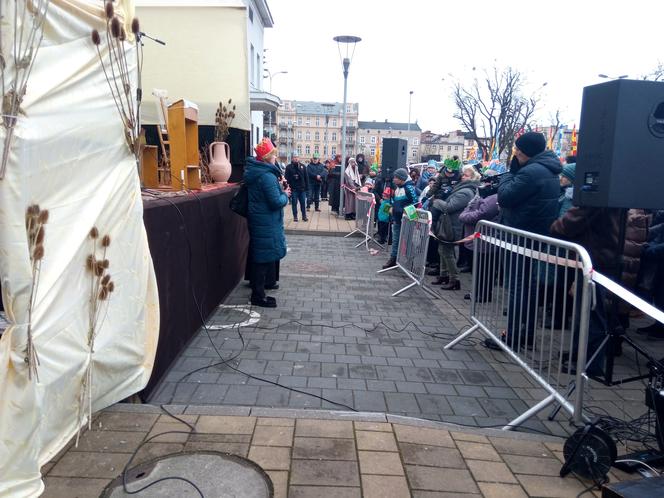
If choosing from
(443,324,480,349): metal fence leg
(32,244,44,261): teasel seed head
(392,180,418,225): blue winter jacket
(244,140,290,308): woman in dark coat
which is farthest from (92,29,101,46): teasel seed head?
(392,180,418,225): blue winter jacket

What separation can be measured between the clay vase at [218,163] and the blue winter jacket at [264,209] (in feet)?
5.44

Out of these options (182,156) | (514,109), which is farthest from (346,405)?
(514,109)

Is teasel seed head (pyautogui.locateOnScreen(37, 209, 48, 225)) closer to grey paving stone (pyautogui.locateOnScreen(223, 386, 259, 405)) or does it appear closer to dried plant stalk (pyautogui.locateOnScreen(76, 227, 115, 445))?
dried plant stalk (pyautogui.locateOnScreen(76, 227, 115, 445))

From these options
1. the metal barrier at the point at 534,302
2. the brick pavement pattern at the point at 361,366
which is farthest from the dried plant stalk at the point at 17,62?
the metal barrier at the point at 534,302

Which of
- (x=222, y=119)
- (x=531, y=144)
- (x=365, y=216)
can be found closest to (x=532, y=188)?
(x=531, y=144)

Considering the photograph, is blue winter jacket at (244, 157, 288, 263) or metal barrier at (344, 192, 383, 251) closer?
blue winter jacket at (244, 157, 288, 263)

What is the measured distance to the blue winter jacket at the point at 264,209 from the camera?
602cm

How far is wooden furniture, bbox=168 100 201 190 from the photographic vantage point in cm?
560

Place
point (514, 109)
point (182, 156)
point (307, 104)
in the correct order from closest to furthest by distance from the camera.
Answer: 1. point (182, 156)
2. point (514, 109)
3. point (307, 104)

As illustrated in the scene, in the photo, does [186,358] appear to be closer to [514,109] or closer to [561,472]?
[561,472]

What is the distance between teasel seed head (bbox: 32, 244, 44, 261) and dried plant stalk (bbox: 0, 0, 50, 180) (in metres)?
0.37

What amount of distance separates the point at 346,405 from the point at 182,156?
3387 millimetres

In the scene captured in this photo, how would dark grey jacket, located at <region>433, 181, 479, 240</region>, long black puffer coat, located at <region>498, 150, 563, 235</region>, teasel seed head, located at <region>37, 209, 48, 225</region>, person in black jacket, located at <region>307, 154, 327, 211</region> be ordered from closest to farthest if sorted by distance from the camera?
teasel seed head, located at <region>37, 209, 48, 225</region>
long black puffer coat, located at <region>498, 150, 563, 235</region>
dark grey jacket, located at <region>433, 181, 479, 240</region>
person in black jacket, located at <region>307, 154, 327, 211</region>

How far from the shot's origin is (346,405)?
375 centimetres
